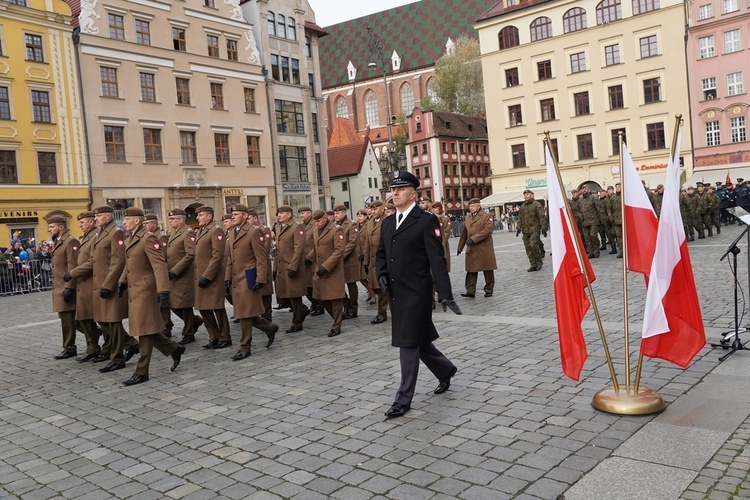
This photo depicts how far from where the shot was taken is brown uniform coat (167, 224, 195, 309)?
963 centimetres

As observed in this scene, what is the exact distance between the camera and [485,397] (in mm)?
5898

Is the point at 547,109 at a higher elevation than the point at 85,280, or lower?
higher

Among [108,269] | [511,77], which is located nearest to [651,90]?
[511,77]

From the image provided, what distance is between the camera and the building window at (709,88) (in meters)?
47.4

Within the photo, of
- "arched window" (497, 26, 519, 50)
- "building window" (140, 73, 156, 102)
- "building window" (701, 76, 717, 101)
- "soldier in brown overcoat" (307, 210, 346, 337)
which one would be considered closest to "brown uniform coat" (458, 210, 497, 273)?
"soldier in brown overcoat" (307, 210, 346, 337)

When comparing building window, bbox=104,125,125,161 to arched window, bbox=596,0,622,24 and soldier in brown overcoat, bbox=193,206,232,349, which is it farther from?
arched window, bbox=596,0,622,24

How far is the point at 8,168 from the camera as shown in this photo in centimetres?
3212

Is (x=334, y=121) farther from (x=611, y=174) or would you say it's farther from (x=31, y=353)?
(x=31, y=353)

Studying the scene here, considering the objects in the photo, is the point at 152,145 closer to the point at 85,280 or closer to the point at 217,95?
the point at 217,95

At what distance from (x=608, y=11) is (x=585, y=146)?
997cm

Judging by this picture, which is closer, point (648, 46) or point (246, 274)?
point (246, 274)

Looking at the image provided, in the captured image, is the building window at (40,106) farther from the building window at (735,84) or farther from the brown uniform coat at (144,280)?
the building window at (735,84)

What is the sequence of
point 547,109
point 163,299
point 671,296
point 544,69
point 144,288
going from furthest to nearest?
point 547,109, point 544,69, point 144,288, point 163,299, point 671,296

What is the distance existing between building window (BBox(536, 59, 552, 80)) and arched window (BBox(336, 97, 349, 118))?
1838 inches
